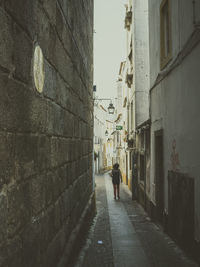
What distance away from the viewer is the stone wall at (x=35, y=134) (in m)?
2.37

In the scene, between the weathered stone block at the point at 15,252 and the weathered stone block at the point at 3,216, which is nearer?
the weathered stone block at the point at 3,216

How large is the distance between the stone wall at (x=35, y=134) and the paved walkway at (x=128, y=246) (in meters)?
1.23

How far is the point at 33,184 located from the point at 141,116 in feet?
44.7

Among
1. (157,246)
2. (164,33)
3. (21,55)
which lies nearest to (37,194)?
(21,55)

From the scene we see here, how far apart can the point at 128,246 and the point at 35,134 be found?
4.59 meters

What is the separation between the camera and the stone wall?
2.37m

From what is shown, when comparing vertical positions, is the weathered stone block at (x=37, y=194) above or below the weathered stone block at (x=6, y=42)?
below

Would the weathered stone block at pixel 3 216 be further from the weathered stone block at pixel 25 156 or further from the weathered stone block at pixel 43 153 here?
the weathered stone block at pixel 43 153

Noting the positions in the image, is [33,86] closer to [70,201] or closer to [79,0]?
[70,201]

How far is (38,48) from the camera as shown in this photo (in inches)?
126

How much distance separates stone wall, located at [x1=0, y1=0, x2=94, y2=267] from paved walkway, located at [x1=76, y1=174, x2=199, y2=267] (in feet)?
4.03

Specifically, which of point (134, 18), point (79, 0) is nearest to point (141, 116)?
point (134, 18)

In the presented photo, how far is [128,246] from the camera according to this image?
6922 millimetres

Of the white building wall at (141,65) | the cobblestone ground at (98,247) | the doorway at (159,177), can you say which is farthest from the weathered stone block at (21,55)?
the white building wall at (141,65)
